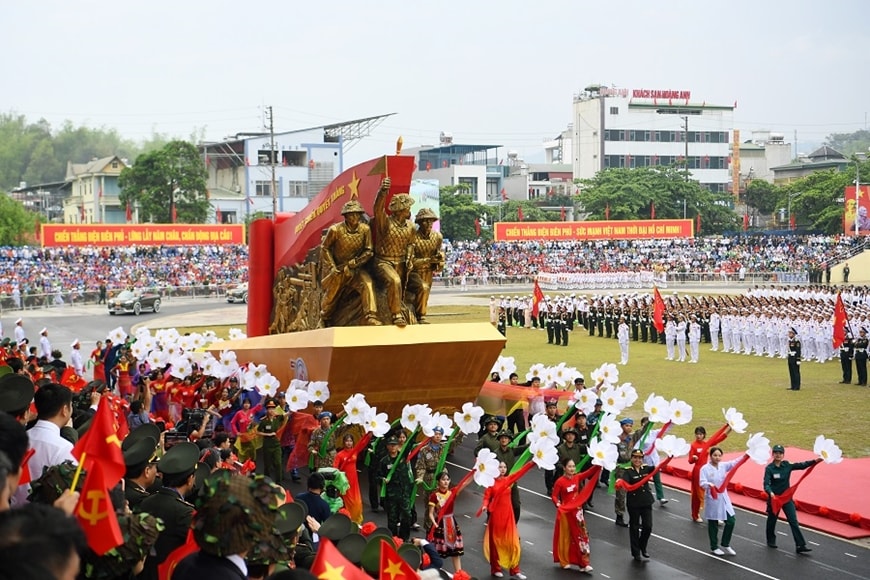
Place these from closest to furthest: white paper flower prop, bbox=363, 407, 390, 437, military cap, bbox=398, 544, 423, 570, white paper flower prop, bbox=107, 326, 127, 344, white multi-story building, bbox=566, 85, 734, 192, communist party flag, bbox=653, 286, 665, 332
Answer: military cap, bbox=398, 544, 423, 570, white paper flower prop, bbox=363, 407, 390, 437, white paper flower prop, bbox=107, 326, 127, 344, communist party flag, bbox=653, 286, 665, 332, white multi-story building, bbox=566, 85, 734, 192

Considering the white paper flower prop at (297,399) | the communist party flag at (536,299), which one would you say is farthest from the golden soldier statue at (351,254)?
the communist party flag at (536,299)

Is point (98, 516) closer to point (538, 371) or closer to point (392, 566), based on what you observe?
point (392, 566)

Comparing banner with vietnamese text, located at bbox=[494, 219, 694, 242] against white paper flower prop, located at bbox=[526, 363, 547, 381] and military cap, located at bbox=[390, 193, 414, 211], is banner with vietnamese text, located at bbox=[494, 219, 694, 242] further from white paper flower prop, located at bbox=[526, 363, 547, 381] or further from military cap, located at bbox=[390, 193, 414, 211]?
military cap, located at bbox=[390, 193, 414, 211]

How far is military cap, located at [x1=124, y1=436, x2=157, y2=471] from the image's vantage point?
532 cm

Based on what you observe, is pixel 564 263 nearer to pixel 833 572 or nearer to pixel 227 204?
pixel 227 204

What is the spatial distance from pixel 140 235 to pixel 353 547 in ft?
162

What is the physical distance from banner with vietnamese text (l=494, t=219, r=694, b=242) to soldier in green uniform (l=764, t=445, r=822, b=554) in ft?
158

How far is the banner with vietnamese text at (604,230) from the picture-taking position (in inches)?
2307

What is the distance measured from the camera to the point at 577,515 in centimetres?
994

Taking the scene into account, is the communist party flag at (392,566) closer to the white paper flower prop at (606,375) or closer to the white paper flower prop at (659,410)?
the white paper flower prop at (659,410)

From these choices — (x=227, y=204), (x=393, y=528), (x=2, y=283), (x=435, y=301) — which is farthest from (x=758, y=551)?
(x=227, y=204)

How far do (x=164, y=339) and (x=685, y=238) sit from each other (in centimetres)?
4878

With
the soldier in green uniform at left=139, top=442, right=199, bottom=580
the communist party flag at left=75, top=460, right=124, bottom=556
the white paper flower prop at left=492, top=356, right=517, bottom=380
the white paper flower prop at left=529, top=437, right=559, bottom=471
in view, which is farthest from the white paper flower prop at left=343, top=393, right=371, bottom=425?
the communist party flag at left=75, top=460, right=124, bottom=556

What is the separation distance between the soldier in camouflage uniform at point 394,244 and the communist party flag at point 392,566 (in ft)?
31.7
